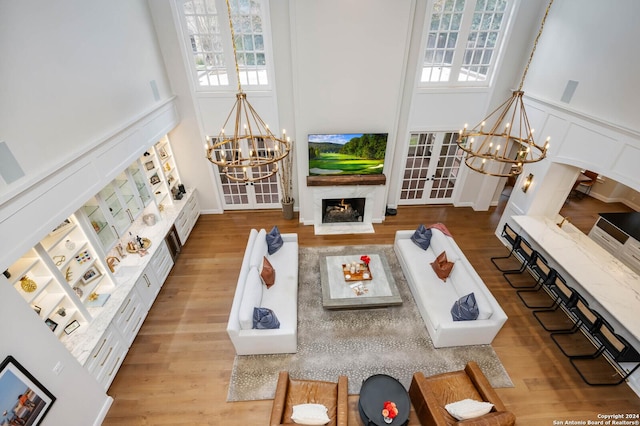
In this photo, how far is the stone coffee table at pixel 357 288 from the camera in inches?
202

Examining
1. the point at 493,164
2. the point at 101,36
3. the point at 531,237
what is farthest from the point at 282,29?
the point at 531,237

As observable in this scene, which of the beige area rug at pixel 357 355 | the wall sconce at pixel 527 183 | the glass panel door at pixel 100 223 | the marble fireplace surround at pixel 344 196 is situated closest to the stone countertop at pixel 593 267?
the wall sconce at pixel 527 183

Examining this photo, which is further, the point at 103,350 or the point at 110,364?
the point at 110,364

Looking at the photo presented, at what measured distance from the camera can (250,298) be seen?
4.64 m

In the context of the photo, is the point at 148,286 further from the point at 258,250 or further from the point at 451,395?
the point at 451,395

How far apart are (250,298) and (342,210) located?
11.9ft

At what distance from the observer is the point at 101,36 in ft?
14.2

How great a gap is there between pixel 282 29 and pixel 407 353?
6171 mm

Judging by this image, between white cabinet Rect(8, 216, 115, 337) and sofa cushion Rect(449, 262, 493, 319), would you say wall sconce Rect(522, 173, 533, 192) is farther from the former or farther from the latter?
white cabinet Rect(8, 216, 115, 337)

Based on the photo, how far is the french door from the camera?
7.25m

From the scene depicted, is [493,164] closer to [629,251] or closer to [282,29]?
[629,251]

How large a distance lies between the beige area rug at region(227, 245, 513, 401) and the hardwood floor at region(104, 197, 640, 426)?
0.19 metres

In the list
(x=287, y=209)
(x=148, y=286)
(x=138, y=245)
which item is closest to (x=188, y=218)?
(x=138, y=245)

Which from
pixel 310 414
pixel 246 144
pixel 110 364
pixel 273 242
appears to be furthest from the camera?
pixel 246 144
